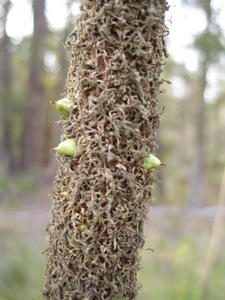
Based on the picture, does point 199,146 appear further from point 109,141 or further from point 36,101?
point 109,141

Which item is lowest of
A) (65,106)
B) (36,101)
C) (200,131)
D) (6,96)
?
(65,106)

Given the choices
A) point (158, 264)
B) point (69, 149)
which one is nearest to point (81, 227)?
point (69, 149)

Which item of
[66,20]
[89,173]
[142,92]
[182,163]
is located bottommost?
[89,173]

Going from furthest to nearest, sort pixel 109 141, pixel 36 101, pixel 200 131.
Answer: pixel 36 101, pixel 200 131, pixel 109 141

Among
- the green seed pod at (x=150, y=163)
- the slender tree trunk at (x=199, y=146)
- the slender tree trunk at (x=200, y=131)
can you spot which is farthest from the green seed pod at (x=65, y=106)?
the slender tree trunk at (x=199, y=146)

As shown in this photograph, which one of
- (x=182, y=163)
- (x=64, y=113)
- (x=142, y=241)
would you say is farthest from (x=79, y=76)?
(x=182, y=163)

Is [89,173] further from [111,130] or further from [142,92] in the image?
[142,92]
